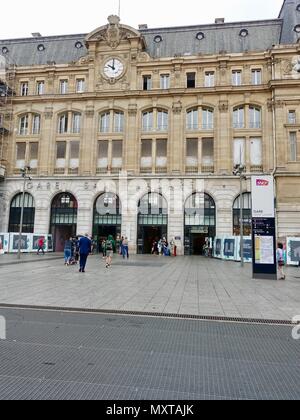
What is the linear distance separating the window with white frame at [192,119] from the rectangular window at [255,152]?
632cm

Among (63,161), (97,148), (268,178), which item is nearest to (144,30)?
(97,148)

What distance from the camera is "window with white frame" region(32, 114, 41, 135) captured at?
39.2m

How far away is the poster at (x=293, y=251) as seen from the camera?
23.5 m

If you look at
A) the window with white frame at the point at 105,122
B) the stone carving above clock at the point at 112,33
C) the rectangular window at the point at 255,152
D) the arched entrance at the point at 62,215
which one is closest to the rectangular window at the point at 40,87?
the stone carving above clock at the point at 112,33

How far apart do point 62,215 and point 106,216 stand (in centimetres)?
526

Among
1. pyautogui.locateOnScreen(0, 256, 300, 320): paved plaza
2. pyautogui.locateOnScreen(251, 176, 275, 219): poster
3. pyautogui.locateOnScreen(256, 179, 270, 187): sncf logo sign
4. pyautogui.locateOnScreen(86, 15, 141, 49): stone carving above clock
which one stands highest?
pyautogui.locateOnScreen(86, 15, 141, 49): stone carving above clock

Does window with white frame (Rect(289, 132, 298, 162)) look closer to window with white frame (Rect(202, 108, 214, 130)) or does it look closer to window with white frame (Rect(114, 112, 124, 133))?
window with white frame (Rect(202, 108, 214, 130))

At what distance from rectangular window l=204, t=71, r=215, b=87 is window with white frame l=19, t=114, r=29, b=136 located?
21.6m

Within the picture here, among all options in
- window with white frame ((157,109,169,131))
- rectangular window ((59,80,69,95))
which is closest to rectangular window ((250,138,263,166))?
window with white frame ((157,109,169,131))

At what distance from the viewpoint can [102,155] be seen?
37531 millimetres

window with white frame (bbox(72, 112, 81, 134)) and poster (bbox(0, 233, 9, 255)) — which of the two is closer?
poster (bbox(0, 233, 9, 255))

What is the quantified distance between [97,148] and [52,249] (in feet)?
41.0

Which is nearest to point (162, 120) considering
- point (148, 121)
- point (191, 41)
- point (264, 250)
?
point (148, 121)
